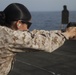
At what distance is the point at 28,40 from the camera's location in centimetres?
307

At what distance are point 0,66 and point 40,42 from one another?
0.64 m

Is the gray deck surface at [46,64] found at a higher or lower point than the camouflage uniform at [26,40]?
lower

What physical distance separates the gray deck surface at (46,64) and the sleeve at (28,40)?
19.8 feet

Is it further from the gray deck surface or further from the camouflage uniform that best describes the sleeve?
the gray deck surface

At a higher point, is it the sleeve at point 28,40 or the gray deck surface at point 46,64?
the sleeve at point 28,40

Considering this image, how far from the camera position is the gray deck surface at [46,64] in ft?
30.5

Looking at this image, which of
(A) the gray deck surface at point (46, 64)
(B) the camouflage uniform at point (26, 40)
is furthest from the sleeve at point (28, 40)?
(A) the gray deck surface at point (46, 64)

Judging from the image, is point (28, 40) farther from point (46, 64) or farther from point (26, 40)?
point (46, 64)

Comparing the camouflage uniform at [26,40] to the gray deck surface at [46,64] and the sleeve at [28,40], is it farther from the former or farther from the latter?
the gray deck surface at [46,64]

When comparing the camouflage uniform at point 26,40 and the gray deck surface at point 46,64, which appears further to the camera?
the gray deck surface at point 46,64

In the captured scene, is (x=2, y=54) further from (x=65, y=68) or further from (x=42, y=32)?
(x=65, y=68)

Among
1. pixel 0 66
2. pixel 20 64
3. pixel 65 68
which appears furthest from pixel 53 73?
pixel 0 66

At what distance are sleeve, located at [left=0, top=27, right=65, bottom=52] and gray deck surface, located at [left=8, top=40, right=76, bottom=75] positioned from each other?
6.03m

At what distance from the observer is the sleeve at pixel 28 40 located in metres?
3.08
